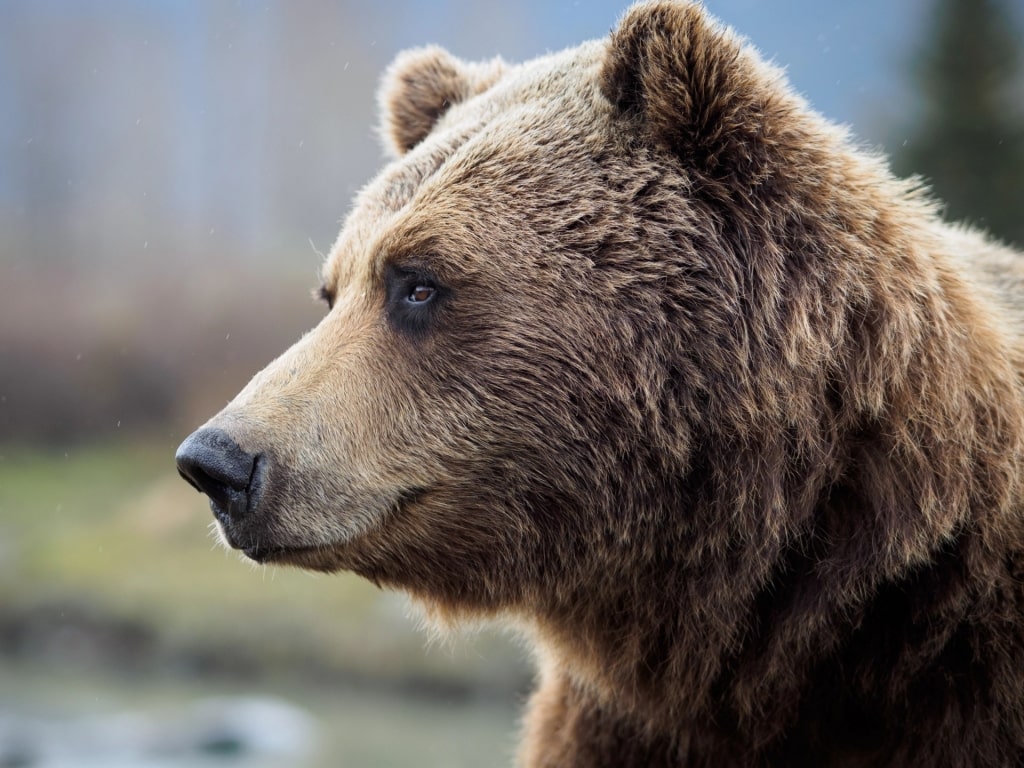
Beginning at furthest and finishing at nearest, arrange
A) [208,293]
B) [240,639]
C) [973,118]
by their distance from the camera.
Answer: [208,293]
[973,118]
[240,639]

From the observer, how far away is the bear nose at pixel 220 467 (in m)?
2.55

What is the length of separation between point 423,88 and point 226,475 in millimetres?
1694

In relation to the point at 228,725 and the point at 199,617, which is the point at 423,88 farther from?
the point at 199,617

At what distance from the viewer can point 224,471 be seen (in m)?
2.57

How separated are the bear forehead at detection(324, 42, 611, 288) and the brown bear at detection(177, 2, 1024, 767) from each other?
0.01 meters

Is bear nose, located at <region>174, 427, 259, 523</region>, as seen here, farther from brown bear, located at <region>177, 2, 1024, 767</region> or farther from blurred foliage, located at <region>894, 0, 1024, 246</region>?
blurred foliage, located at <region>894, 0, 1024, 246</region>

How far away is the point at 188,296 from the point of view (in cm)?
2058

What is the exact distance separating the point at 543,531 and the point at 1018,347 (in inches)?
54.5

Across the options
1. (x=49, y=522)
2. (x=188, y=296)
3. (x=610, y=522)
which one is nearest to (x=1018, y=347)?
(x=610, y=522)

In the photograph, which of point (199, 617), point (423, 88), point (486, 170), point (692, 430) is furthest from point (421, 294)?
point (199, 617)

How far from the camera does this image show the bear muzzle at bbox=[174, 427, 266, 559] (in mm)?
2557

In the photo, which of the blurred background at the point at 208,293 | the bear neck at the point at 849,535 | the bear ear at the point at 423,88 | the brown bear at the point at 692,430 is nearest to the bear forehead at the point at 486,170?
the brown bear at the point at 692,430

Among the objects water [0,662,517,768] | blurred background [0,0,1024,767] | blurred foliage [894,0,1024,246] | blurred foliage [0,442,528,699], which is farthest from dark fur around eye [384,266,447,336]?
blurred foliage [894,0,1024,246]

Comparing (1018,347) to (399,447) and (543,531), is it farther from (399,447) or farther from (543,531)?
(399,447)
